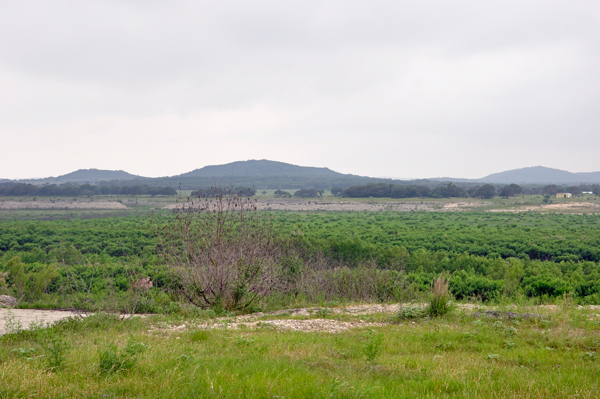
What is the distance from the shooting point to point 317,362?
5.67 metres

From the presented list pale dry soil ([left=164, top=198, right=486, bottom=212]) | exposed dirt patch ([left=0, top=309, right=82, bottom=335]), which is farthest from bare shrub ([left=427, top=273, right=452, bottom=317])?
pale dry soil ([left=164, top=198, right=486, bottom=212])

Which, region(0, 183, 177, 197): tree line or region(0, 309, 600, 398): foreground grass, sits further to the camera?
region(0, 183, 177, 197): tree line

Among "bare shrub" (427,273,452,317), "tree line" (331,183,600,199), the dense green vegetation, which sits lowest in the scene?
the dense green vegetation

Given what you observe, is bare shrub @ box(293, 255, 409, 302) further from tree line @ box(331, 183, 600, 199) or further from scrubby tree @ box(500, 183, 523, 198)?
scrubby tree @ box(500, 183, 523, 198)

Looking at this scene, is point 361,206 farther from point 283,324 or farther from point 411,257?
point 283,324

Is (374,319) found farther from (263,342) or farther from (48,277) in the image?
(48,277)

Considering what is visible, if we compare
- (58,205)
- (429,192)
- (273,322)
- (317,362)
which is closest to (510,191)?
(429,192)

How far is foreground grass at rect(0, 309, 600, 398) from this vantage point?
4.38 m

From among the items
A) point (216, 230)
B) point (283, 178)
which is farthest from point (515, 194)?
point (216, 230)

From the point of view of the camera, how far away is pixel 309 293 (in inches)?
578

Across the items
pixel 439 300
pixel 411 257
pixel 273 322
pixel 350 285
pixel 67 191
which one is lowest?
pixel 411 257

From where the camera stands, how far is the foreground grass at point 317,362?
4.38m

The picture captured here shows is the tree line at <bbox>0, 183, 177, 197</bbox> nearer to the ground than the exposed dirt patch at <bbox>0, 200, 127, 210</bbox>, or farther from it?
farther from it

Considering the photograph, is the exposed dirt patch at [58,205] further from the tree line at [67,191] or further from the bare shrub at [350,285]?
the bare shrub at [350,285]
